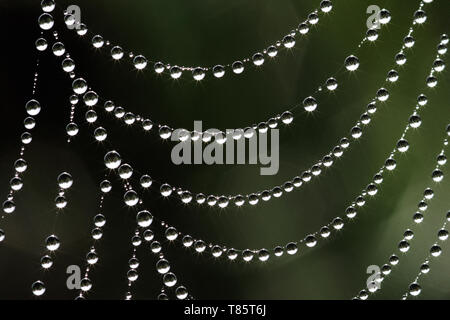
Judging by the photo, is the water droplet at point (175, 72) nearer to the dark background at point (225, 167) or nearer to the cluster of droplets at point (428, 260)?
the dark background at point (225, 167)

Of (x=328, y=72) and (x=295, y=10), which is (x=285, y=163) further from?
(x=295, y=10)

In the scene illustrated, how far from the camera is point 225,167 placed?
7.20ft

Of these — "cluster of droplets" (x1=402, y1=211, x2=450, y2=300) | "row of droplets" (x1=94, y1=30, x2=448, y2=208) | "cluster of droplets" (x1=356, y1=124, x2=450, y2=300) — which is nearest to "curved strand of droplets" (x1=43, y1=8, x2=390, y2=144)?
"row of droplets" (x1=94, y1=30, x2=448, y2=208)

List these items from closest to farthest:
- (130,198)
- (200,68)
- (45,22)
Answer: (45,22), (130,198), (200,68)

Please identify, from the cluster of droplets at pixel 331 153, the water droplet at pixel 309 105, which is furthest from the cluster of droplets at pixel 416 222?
the water droplet at pixel 309 105

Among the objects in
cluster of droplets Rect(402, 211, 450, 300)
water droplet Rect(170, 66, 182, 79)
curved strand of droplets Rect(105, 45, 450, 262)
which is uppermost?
water droplet Rect(170, 66, 182, 79)

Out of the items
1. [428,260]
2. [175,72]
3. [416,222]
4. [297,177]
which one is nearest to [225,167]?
[297,177]

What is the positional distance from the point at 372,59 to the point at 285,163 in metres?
0.47

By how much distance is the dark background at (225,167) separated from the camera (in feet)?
6.93

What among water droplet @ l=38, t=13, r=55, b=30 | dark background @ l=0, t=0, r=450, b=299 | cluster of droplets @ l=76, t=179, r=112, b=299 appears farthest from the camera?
dark background @ l=0, t=0, r=450, b=299

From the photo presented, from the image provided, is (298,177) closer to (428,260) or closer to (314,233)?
(314,233)

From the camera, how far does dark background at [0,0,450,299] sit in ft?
6.93

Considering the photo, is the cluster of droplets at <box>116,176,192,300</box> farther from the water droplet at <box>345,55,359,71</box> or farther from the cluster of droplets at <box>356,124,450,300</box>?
the water droplet at <box>345,55,359,71</box>

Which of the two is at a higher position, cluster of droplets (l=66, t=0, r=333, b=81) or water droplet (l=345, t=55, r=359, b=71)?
cluster of droplets (l=66, t=0, r=333, b=81)
